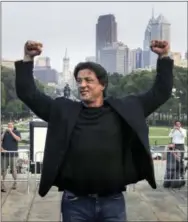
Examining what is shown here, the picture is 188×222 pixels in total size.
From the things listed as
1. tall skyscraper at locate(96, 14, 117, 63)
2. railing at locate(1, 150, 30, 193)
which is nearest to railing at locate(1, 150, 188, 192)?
railing at locate(1, 150, 30, 193)

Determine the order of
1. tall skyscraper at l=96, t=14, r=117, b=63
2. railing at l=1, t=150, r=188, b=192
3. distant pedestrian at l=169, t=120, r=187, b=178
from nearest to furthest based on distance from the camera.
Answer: railing at l=1, t=150, r=188, b=192 < distant pedestrian at l=169, t=120, r=187, b=178 < tall skyscraper at l=96, t=14, r=117, b=63

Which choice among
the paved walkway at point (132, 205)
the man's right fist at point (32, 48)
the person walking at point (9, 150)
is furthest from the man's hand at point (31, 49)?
the person walking at point (9, 150)

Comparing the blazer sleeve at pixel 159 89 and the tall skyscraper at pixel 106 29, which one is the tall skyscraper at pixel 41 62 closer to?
the blazer sleeve at pixel 159 89

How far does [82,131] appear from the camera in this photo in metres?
2.57

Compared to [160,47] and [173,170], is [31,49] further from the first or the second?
[173,170]

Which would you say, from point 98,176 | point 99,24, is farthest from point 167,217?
→ point 99,24

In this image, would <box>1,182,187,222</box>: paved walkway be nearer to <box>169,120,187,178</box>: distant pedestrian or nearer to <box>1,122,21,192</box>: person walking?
<box>1,122,21,192</box>: person walking

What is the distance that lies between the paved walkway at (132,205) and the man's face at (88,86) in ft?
14.7

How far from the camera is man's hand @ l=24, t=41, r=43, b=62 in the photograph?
2577mm

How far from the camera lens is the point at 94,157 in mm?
2523

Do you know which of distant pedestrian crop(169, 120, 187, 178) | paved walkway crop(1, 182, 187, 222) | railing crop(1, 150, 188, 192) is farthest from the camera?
distant pedestrian crop(169, 120, 187, 178)

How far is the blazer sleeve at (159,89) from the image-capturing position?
2.73 meters

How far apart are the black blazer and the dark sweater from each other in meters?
0.05

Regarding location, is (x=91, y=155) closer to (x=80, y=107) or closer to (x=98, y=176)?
(x=98, y=176)
